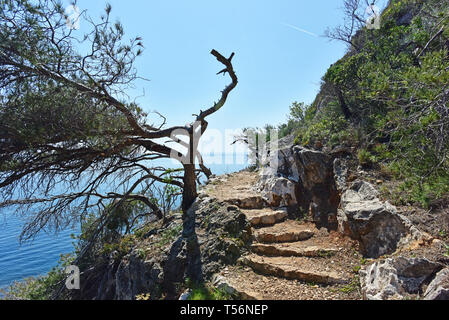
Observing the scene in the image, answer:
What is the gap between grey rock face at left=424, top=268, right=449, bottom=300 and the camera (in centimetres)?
233

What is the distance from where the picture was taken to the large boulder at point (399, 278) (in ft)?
8.80

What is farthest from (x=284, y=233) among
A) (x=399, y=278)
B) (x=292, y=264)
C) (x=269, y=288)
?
(x=399, y=278)

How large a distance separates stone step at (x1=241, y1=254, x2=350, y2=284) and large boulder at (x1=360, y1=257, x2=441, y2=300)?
2.08ft

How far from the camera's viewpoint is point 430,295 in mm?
2426

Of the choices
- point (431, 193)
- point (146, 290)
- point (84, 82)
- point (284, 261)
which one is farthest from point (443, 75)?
point (84, 82)

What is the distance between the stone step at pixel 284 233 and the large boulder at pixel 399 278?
204 centimetres

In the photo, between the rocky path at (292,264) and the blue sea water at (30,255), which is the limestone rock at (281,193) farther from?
the blue sea water at (30,255)

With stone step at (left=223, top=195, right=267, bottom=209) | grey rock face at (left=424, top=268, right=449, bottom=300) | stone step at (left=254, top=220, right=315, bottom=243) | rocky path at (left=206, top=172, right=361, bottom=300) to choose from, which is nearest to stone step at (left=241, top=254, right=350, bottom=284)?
rocky path at (left=206, top=172, right=361, bottom=300)

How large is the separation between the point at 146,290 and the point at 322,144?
5.80 meters

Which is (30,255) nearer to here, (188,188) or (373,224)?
(188,188)

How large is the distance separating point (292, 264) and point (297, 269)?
0.23 metres

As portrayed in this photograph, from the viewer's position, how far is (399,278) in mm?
2822

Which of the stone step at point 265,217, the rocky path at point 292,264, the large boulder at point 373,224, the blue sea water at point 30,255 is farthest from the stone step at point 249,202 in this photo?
the blue sea water at point 30,255

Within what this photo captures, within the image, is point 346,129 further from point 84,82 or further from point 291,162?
point 84,82
